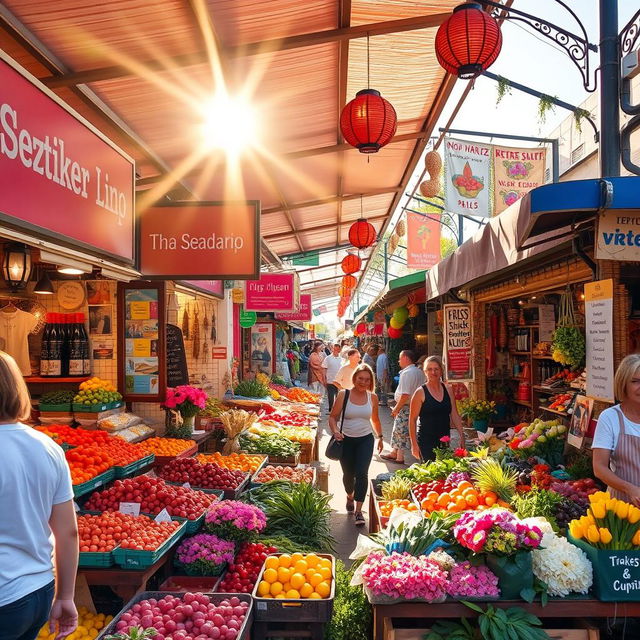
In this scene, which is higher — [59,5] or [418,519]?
[59,5]

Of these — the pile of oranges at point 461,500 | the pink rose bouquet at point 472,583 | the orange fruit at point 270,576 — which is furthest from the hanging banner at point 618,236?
the orange fruit at point 270,576

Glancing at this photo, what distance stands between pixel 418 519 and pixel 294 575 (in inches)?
35.9

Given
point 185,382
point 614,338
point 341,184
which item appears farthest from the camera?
point 341,184

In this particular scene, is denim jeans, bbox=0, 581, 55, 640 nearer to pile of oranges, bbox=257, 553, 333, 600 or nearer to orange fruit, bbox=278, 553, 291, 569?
pile of oranges, bbox=257, 553, 333, 600

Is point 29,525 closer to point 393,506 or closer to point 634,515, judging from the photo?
point 634,515

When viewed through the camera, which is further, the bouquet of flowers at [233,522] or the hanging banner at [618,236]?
the bouquet of flowers at [233,522]

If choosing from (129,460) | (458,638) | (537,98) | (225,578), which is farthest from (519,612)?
(537,98)

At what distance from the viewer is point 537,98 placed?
802cm

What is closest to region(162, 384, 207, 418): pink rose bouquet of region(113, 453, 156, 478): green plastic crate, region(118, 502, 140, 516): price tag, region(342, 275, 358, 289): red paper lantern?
region(113, 453, 156, 478): green plastic crate

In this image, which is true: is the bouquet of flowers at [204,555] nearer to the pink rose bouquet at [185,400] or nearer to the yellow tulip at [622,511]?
the yellow tulip at [622,511]

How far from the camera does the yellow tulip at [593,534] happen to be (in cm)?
315

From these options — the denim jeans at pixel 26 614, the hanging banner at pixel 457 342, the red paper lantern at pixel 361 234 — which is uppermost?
the red paper lantern at pixel 361 234

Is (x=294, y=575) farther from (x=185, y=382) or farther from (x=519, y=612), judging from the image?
(x=185, y=382)

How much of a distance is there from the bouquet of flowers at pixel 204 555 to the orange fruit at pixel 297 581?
2.54ft
